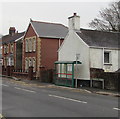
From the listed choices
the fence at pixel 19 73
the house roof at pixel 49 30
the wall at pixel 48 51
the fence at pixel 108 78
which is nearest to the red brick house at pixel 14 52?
the fence at pixel 19 73

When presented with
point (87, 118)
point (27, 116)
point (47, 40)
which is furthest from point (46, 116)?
point (47, 40)

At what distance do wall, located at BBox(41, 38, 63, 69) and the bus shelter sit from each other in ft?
27.8

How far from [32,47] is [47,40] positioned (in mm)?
2883

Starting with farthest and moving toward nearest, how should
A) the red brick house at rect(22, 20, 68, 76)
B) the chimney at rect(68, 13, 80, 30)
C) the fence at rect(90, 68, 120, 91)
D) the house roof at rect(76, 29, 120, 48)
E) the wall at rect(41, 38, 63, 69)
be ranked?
the wall at rect(41, 38, 63, 69) < the red brick house at rect(22, 20, 68, 76) < the chimney at rect(68, 13, 80, 30) < the house roof at rect(76, 29, 120, 48) < the fence at rect(90, 68, 120, 91)

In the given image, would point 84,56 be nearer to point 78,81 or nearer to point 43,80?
point 78,81

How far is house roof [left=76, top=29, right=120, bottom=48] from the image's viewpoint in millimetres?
Result: 24703

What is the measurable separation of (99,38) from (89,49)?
130 inches

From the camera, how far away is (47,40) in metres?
35.5

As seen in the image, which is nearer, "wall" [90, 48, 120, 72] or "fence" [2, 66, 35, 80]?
"wall" [90, 48, 120, 72]

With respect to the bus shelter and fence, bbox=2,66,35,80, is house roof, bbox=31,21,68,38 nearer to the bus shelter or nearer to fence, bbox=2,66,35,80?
fence, bbox=2,66,35,80

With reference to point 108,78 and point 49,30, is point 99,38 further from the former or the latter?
point 49,30

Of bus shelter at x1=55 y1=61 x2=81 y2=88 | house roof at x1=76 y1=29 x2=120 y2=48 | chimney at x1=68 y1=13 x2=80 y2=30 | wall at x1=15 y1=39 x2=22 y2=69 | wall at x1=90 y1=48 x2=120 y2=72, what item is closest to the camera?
bus shelter at x1=55 y1=61 x2=81 y2=88

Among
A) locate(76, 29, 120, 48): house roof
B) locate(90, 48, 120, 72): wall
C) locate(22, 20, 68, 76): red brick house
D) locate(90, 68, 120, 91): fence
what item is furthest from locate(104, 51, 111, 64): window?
locate(22, 20, 68, 76): red brick house

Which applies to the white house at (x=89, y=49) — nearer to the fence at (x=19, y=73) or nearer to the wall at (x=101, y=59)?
the wall at (x=101, y=59)
